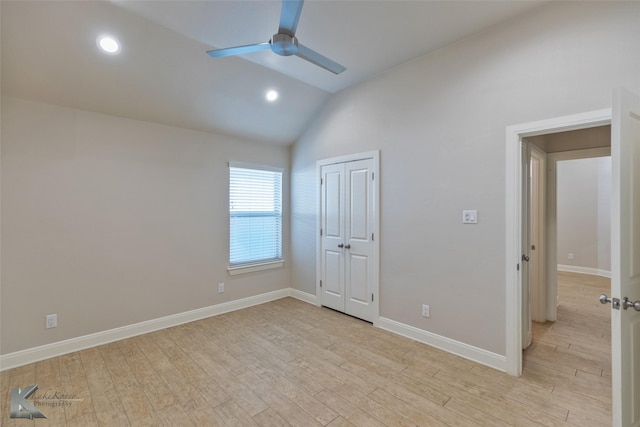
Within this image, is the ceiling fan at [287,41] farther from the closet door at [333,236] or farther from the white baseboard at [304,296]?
the white baseboard at [304,296]

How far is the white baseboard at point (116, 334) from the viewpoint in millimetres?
2629

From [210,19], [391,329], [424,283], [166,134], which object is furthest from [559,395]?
[166,134]

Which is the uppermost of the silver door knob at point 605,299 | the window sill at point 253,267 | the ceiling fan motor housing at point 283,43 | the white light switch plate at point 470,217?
the ceiling fan motor housing at point 283,43

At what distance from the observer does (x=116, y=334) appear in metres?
3.13

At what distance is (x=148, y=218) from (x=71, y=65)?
1636 millimetres

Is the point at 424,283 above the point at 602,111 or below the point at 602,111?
below

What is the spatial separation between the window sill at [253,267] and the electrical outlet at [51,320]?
6.00ft

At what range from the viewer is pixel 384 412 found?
2.00 m

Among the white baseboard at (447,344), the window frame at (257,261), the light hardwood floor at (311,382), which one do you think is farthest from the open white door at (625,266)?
the window frame at (257,261)

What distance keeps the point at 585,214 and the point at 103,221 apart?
8.61 meters

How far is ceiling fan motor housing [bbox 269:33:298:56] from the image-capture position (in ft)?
6.36

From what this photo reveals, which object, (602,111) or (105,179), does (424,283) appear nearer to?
(602,111)

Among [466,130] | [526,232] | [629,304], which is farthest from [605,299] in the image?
[466,130]

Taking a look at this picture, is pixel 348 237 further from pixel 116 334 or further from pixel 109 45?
pixel 109 45
